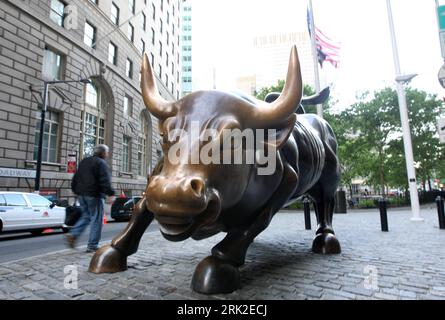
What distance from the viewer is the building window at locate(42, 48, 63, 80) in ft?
58.2

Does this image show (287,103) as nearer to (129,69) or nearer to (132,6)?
(129,69)

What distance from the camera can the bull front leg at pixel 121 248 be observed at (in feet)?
10.3

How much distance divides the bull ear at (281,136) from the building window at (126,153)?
984 inches

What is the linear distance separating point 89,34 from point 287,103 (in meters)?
23.9

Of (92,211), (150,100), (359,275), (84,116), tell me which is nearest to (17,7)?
(84,116)

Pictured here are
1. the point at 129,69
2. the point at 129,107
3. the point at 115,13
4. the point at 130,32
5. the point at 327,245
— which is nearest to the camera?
the point at 327,245

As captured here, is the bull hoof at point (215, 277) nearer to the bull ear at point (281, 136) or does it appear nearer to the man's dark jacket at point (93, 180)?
the bull ear at point (281, 136)

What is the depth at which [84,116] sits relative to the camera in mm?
21312

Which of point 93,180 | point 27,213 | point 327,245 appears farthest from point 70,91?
point 327,245

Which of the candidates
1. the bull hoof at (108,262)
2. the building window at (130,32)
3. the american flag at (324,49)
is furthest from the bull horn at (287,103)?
the building window at (130,32)

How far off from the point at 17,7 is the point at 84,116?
25.1 ft

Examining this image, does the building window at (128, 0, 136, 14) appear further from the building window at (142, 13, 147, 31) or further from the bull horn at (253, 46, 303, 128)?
the bull horn at (253, 46, 303, 128)

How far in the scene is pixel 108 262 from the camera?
124 inches

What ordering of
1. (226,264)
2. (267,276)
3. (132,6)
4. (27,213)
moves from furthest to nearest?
1. (132,6)
2. (27,213)
3. (267,276)
4. (226,264)
